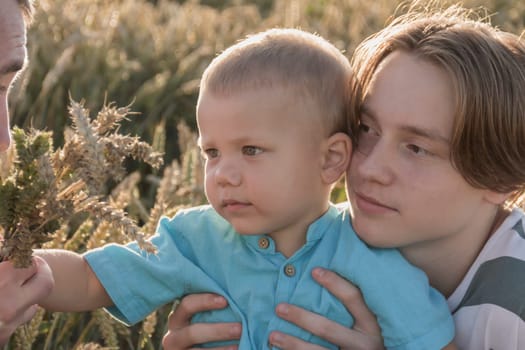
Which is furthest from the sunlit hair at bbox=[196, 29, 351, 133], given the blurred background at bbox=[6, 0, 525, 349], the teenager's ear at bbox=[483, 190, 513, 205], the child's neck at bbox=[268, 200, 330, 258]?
the blurred background at bbox=[6, 0, 525, 349]

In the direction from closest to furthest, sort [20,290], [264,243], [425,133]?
[20,290] → [425,133] → [264,243]

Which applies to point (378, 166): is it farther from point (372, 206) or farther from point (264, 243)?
point (264, 243)

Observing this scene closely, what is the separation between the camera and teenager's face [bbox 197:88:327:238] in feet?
8.43

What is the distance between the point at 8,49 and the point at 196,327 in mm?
982

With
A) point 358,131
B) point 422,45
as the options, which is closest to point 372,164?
point 358,131

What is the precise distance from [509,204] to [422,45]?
68 centimetres

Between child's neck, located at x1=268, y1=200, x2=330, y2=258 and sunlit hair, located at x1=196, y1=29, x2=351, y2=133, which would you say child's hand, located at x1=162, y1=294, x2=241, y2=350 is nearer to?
child's neck, located at x1=268, y1=200, x2=330, y2=258

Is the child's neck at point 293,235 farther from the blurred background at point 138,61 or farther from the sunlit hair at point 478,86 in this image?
the blurred background at point 138,61

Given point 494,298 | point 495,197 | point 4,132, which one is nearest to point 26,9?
point 4,132

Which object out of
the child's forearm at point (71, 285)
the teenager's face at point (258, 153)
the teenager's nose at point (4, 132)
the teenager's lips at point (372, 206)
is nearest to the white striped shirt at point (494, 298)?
the teenager's lips at point (372, 206)

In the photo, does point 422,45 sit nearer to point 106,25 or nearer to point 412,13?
point 412,13

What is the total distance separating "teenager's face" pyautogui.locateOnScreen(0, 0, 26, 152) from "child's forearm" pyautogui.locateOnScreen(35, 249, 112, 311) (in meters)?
0.39

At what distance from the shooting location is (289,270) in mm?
2742

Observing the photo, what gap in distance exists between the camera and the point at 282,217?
2686 mm
